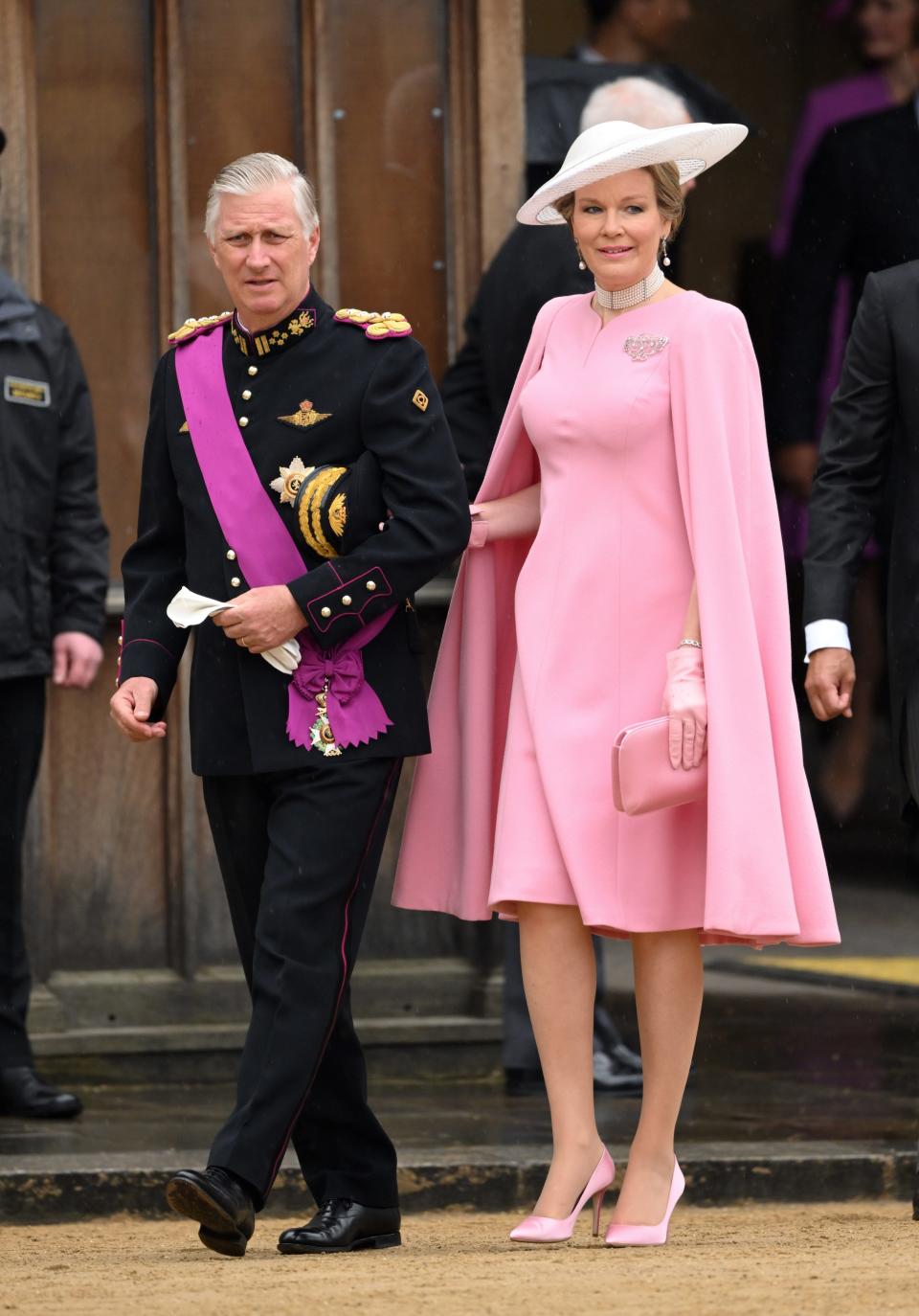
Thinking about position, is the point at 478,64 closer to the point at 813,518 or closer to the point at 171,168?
the point at 171,168

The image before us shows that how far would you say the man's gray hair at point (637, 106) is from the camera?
→ 661cm

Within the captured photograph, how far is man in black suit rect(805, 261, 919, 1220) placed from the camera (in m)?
5.82

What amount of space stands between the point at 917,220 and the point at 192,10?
2.41m

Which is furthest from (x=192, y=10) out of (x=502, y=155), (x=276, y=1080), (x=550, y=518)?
(x=276, y=1080)

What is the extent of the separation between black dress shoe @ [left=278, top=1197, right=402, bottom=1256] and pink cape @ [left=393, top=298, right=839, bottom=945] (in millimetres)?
608

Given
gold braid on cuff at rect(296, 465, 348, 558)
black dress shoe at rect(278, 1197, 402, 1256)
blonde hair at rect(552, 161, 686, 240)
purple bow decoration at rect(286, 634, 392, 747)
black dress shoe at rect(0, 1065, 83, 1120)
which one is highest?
blonde hair at rect(552, 161, 686, 240)

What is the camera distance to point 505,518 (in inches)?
219

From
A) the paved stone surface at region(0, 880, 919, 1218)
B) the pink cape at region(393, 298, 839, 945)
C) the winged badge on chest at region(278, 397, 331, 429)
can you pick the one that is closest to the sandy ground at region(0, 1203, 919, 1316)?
the paved stone surface at region(0, 880, 919, 1218)

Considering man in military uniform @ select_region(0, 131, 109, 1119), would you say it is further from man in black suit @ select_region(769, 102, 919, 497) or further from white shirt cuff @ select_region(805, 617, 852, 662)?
man in black suit @ select_region(769, 102, 919, 497)

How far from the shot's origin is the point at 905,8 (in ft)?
31.3

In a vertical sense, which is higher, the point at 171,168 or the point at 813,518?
the point at 171,168

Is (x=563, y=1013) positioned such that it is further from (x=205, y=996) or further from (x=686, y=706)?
(x=205, y=996)

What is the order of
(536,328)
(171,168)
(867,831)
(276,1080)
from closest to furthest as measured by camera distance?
(276,1080) < (536,328) < (171,168) < (867,831)

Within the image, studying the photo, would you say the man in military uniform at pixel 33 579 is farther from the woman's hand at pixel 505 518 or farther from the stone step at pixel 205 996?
the woman's hand at pixel 505 518
